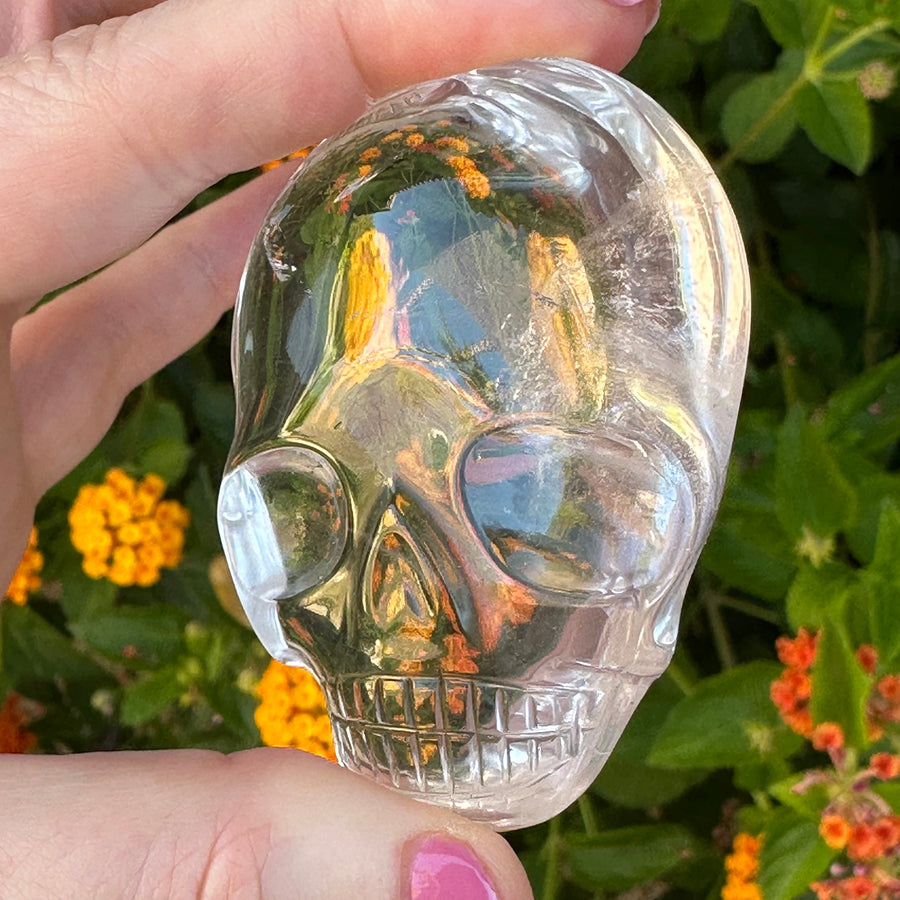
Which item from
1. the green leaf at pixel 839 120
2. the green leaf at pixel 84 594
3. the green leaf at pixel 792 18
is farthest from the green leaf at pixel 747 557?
the green leaf at pixel 84 594

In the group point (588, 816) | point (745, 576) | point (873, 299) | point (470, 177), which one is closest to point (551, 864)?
point (588, 816)

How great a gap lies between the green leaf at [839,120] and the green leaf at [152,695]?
788mm

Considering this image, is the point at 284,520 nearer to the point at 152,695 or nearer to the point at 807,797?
the point at 807,797

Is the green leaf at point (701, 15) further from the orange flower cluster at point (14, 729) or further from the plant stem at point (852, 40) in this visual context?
the orange flower cluster at point (14, 729)

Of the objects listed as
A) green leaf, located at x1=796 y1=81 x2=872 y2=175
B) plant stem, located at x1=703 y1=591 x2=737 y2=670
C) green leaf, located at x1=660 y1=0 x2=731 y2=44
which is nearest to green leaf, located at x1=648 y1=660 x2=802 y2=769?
plant stem, located at x1=703 y1=591 x2=737 y2=670

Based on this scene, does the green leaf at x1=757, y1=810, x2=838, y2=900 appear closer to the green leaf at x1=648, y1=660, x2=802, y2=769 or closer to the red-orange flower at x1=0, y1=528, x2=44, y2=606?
the green leaf at x1=648, y1=660, x2=802, y2=769

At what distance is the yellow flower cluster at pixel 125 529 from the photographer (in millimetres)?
1051

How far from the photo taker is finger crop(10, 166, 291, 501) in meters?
0.93

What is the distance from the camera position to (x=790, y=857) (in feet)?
2.66

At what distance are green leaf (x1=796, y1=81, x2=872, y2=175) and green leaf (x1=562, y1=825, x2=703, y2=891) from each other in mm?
643

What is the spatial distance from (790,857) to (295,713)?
39 centimetres

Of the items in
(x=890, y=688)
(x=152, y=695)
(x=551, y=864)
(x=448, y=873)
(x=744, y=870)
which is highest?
(x=448, y=873)

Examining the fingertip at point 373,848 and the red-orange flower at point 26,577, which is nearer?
the fingertip at point 373,848

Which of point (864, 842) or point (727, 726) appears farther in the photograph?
point (727, 726)
